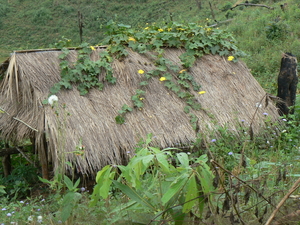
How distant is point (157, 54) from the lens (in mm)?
6168

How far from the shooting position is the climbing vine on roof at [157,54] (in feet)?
17.7

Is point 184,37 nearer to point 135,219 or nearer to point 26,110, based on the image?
point 26,110

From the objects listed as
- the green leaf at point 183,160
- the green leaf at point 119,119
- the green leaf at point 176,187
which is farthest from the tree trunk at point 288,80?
the green leaf at point 176,187

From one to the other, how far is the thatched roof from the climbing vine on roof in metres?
0.11

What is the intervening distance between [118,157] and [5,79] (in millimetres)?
2356

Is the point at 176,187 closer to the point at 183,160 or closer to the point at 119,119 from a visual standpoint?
the point at 183,160

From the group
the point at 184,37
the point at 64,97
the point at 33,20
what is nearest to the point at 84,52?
the point at 64,97

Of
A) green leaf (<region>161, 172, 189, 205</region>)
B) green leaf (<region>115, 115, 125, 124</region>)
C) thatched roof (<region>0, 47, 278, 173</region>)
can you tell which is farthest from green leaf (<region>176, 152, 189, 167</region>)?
green leaf (<region>115, 115, 125, 124</region>)

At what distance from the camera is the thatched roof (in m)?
4.82

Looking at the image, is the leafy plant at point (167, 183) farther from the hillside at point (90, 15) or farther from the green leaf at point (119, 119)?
the hillside at point (90, 15)

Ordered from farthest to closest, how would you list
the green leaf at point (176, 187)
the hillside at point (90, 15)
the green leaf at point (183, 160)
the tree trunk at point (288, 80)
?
the hillside at point (90, 15) → the tree trunk at point (288, 80) → the green leaf at point (183, 160) → the green leaf at point (176, 187)

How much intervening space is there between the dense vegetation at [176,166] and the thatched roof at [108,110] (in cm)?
40

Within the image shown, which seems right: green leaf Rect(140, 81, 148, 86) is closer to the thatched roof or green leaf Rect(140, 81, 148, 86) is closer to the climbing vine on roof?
the climbing vine on roof

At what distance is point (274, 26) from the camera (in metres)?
12.0
